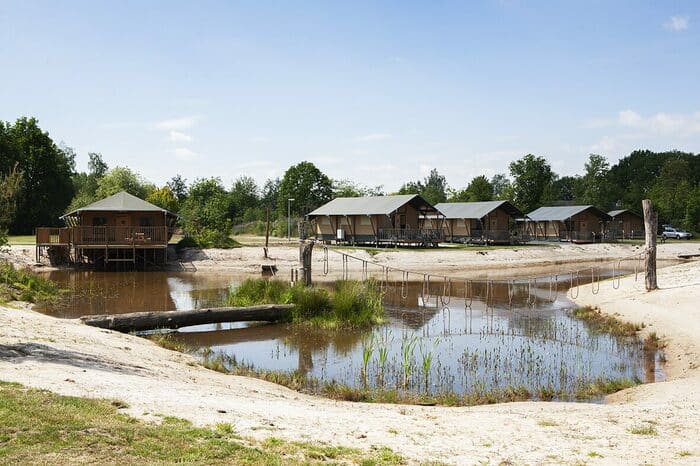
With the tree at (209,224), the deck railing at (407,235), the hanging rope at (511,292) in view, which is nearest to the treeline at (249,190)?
the tree at (209,224)

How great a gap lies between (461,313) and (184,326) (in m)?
10.4

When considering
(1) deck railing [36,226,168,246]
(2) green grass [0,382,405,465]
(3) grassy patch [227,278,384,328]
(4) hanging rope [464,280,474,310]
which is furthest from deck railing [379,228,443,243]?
(2) green grass [0,382,405,465]

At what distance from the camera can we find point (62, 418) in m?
6.63

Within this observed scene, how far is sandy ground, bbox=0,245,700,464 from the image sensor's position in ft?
23.6

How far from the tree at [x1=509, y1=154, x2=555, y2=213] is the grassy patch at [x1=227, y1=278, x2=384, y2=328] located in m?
67.5

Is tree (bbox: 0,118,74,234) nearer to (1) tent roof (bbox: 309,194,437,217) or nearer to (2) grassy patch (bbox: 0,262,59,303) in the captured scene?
(1) tent roof (bbox: 309,194,437,217)

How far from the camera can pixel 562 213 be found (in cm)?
6397

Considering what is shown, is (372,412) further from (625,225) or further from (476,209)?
(625,225)

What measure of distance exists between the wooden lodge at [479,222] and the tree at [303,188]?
25.2 meters

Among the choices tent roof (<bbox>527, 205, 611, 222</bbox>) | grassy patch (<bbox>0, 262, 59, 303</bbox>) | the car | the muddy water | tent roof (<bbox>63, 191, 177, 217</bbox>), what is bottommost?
the muddy water

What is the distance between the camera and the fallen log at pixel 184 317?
17.1 m

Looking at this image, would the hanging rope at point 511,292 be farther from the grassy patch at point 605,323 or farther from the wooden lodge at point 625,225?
the wooden lodge at point 625,225

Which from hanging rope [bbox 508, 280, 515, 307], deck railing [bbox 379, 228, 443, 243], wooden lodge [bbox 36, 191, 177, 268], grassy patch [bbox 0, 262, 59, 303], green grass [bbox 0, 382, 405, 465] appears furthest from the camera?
deck railing [bbox 379, 228, 443, 243]

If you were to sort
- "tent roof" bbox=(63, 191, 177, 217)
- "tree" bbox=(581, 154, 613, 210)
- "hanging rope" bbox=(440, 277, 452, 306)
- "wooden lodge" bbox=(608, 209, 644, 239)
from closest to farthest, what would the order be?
"hanging rope" bbox=(440, 277, 452, 306), "tent roof" bbox=(63, 191, 177, 217), "wooden lodge" bbox=(608, 209, 644, 239), "tree" bbox=(581, 154, 613, 210)
